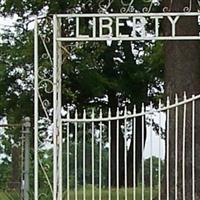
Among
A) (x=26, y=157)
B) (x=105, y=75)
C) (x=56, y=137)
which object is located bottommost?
(x=26, y=157)

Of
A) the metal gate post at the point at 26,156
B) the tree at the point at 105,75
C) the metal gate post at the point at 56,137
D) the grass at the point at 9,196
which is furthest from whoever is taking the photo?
the tree at the point at 105,75

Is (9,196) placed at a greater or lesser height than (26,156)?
lesser

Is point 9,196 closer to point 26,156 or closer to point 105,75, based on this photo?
point 26,156

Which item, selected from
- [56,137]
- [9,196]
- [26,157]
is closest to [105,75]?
[9,196]

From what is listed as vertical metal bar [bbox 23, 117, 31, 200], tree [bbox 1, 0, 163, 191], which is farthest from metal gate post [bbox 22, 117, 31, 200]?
tree [bbox 1, 0, 163, 191]

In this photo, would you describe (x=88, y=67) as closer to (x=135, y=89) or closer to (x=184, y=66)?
(x=135, y=89)

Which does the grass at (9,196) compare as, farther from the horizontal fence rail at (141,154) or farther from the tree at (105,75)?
the tree at (105,75)

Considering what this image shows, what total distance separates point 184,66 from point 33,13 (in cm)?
762

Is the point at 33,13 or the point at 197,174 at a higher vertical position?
the point at 33,13

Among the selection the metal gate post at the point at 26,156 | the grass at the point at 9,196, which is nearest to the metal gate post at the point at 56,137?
the metal gate post at the point at 26,156

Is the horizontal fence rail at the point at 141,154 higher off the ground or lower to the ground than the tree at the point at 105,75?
lower

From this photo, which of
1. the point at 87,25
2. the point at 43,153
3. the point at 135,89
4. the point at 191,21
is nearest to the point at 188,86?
the point at 191,21

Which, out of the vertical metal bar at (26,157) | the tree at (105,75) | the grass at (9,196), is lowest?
the grass at (9,196)

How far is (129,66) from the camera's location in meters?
22.2
